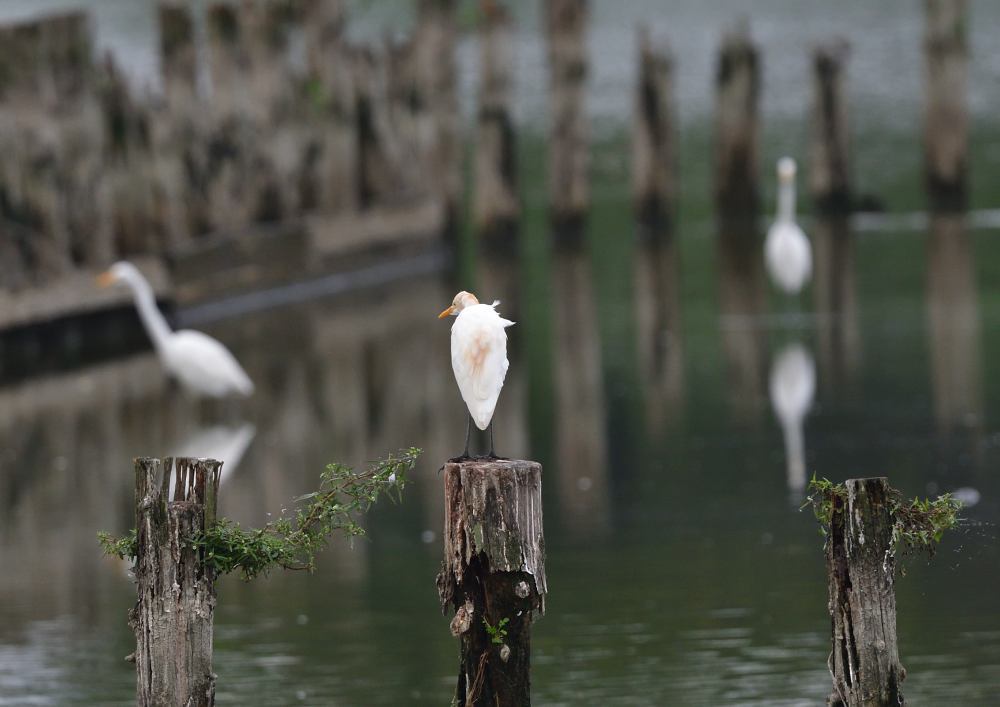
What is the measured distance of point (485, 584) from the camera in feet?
20.3

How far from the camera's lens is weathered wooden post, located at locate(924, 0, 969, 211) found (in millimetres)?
25281

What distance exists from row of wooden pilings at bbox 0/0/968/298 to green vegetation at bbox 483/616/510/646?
38.8 feet

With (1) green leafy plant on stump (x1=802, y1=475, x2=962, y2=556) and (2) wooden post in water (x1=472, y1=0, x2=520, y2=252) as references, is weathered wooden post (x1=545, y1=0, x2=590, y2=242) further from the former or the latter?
(1) green leafy plant on stump (x1=802, y1=475, x2=962, y2=556)

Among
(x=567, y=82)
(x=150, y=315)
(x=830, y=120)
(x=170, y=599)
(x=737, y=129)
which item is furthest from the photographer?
(x=830, y=120)

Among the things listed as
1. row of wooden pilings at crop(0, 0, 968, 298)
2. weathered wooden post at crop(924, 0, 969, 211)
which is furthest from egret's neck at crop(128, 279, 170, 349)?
weathered wooden post at crop(924, 0, 969, 211)

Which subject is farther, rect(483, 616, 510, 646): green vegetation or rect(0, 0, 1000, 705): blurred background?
rect(0, 0, 1000, 705): blurred background

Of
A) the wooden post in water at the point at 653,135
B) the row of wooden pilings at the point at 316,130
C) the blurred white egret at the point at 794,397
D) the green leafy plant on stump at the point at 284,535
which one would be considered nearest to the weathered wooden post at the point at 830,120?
the row of wooden pilings at the point at 316,130

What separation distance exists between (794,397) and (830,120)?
1311cm

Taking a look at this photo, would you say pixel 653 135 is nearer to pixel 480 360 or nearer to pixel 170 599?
pixel 480 360

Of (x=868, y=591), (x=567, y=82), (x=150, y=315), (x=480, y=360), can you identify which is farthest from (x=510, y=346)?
(x=868, y=591)

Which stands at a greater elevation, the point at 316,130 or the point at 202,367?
the point at 316,130

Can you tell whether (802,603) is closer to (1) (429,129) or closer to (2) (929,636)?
(2) (929,636)

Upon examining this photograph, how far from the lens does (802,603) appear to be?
27.2 feet

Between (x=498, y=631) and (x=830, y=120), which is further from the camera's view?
(x=830, y=120)
